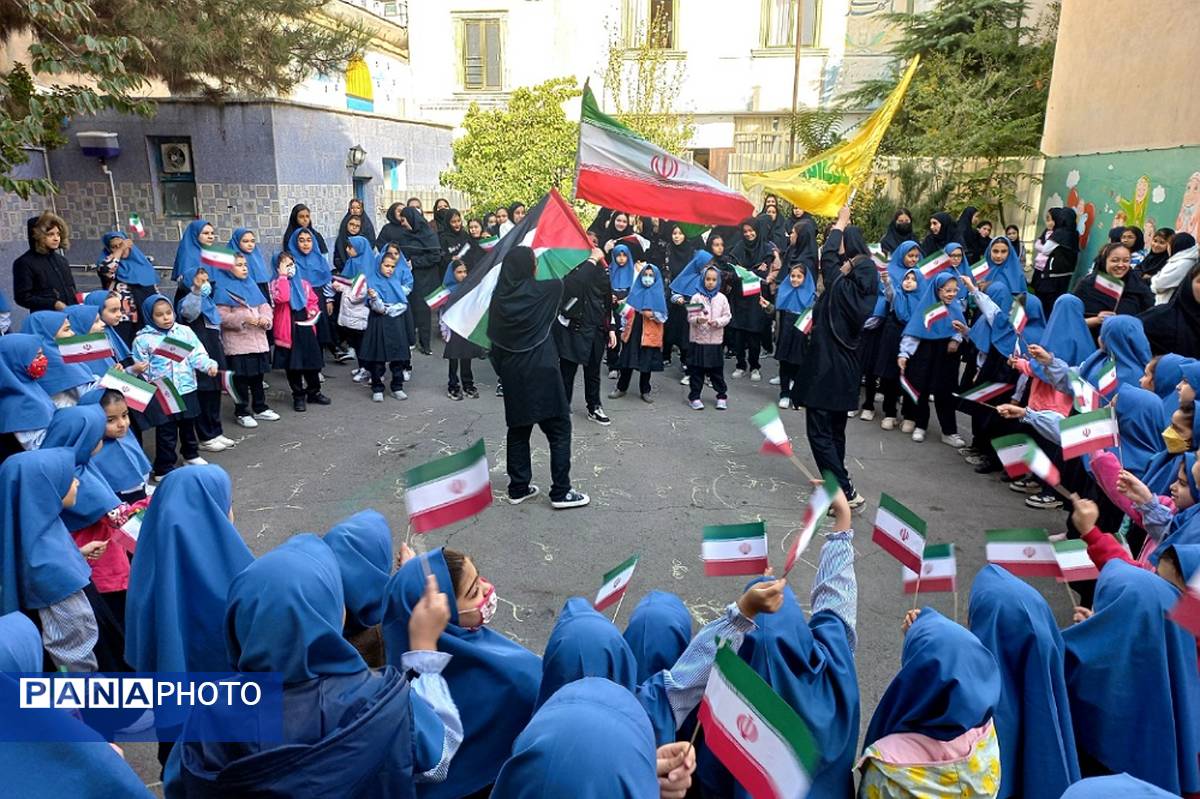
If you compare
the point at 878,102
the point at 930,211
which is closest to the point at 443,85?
the point at 878,102

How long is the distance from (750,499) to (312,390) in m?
5.32

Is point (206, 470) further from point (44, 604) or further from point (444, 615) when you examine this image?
point (444, 615)

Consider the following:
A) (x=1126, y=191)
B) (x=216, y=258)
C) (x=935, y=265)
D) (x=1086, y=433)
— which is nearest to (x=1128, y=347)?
(x=1086, y=433)

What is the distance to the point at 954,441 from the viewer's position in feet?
27.1

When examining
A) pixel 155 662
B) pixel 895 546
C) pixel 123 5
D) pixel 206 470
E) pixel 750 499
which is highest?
pixel 123 5

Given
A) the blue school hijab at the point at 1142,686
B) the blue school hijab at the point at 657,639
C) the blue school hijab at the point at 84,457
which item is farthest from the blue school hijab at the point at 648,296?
the blue school hijab at the point at 1142,686

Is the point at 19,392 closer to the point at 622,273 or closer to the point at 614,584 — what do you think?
the point at 614,584

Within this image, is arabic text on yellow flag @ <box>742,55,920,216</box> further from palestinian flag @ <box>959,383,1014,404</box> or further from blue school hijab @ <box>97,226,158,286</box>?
blue school hijab @ <box>97,226,158,286</box>

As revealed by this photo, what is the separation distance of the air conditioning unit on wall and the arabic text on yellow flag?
351 inches

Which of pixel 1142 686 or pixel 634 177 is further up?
pixel 634 177

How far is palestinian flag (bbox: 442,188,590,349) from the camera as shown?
21.3ft

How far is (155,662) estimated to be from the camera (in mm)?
2961

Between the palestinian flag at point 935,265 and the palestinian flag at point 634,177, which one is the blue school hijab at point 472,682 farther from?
the palestinian flag at point 935,265

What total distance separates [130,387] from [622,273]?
20.3 feet
